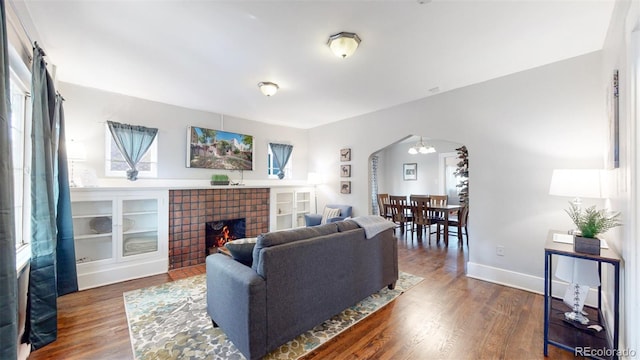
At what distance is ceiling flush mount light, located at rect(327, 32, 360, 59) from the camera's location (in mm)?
2229

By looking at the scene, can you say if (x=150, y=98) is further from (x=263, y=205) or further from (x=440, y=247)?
(x=440, y=247)

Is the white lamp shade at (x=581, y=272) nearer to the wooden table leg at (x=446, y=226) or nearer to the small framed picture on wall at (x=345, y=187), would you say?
the wooden table leg at (x=446, y=226)

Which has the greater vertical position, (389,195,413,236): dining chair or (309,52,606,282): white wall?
(309,52,606,282): white wall

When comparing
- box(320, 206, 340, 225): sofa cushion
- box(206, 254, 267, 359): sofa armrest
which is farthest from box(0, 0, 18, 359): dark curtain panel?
box(320, 206, 340, 225): sofa cushion

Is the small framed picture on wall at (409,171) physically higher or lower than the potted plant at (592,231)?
higher

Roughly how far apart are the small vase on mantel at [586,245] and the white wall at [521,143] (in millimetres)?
1200

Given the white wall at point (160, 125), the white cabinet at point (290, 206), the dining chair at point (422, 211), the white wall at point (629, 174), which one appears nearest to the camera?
the white wall at point (629, 174)

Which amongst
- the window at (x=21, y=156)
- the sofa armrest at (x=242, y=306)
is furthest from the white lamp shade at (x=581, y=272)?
the window at (x=21, y=156)

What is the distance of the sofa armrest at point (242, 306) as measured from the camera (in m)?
1.71

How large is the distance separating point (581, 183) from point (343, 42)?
2347mm

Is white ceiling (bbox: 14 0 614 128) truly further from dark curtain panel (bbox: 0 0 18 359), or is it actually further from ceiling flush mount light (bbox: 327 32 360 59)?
dark curtain panel (bbox: 0 0 18 359)

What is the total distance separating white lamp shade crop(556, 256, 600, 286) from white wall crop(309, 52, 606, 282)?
3.09 ft

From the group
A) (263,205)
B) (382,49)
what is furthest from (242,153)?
(382,49)

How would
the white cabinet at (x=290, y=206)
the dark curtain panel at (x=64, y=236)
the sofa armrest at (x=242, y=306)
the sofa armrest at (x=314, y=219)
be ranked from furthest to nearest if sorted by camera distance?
the sofa armrest at (x=314, y=219), the white cabinet at (x=290, y=206), the dark curtain panel at (x=64, y=236), the sofa armrest at (x=242, y=306)
